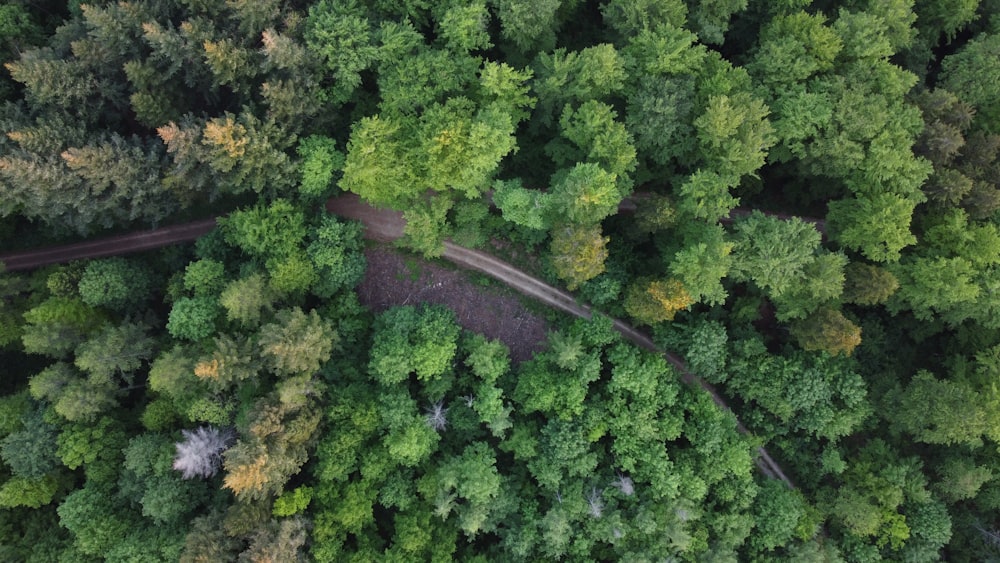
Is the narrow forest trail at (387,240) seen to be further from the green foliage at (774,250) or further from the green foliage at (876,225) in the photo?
the green foliage at (876,225)

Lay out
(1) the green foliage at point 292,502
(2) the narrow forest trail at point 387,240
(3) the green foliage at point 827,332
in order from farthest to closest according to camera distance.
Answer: (2) the narrow forest trail at point 387,240 < (3) the green foliage at point 827,332 < (1) the green foliage at point 292,502

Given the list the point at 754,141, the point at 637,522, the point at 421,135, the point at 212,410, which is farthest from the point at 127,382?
the point at 754,141

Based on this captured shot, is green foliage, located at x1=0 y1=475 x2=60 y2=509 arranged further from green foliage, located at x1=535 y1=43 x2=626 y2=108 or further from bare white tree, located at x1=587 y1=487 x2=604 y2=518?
green foliage, located at x1=535 y1=43 x2=626 y2=108

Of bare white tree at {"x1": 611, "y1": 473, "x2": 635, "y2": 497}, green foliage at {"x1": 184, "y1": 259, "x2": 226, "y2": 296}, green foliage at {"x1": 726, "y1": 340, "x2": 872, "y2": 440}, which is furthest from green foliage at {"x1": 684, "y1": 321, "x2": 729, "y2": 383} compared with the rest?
green foliage at {"x1": 184, "y1": 259, "x2": 226, "y2": 296}

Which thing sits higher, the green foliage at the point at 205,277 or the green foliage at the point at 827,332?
the green foliage at the point at 827,332

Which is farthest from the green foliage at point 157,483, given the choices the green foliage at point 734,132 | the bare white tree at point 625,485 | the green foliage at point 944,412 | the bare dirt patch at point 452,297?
the green foliage at point 944,412

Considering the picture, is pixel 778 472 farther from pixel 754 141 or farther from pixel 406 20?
pixel 406 20

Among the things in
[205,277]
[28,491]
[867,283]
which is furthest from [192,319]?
[867,283]
